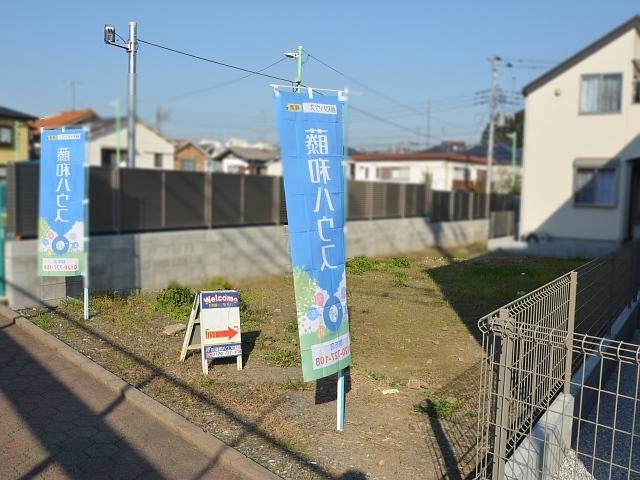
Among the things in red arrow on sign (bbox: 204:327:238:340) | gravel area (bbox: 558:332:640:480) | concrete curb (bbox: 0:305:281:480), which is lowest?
gravel area (bbox: 558:332:640:480)

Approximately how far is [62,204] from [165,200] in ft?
14.1

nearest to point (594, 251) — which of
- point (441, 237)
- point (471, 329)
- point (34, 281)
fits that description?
point (441, 237)

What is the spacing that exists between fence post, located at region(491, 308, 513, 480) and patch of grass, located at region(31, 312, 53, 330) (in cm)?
627

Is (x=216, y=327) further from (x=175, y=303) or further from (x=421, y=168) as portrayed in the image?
(x=421, y=168)

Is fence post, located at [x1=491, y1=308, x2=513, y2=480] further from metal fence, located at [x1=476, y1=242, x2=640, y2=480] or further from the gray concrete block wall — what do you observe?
the gray concrete block wall

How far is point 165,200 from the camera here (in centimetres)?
1244

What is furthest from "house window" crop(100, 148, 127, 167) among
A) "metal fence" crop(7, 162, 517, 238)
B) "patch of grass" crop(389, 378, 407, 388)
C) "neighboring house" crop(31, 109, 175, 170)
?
"patch of grass" crop(389, 378, 407, 388)

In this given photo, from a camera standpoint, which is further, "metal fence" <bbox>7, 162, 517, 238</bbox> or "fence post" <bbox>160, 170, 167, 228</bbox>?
"fence post" <bbox>160, 170, 167, 228</bbox>

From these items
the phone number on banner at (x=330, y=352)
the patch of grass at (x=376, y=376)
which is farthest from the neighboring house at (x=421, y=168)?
the phone number on banner at (x=330, y=352)

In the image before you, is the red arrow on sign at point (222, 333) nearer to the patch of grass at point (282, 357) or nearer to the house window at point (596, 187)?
the patch of grass at point (282, 357)

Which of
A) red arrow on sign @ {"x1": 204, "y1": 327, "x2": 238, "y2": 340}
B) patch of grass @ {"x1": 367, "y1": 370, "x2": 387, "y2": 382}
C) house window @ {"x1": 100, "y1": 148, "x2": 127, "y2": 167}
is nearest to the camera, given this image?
patch of grass @ {"x1": 367, "y1": 370, "x2": 387, "y2": 382}

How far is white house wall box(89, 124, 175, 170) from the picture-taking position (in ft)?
105

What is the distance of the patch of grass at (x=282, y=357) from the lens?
644 centimetres

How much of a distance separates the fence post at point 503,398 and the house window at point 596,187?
15.9 meters
